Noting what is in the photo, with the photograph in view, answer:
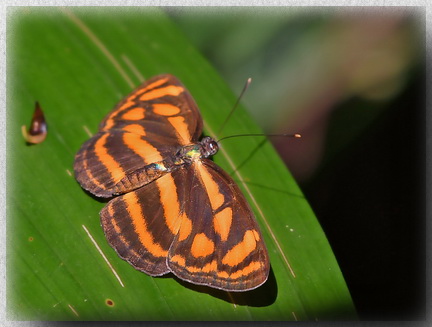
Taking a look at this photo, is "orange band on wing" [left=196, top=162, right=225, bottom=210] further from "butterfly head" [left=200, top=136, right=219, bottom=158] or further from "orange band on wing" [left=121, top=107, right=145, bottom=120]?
"orange band on wing" [left=121, top=107, right=145, bottom=120]

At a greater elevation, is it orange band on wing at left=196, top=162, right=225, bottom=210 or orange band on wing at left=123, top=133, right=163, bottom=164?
orange band on wing at left=123, top=133, right=163, bottom=164

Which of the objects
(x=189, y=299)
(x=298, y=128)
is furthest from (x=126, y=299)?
(x=298, y=128)

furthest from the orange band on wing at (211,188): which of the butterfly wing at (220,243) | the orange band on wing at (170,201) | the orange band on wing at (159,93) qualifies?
the orange band on wing at (159,93)

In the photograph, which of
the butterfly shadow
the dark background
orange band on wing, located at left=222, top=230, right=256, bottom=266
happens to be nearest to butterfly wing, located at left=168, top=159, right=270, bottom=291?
orange band on wing, located at left=222, top=230, right=256, bottom=266

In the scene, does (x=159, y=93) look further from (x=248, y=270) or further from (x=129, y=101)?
(x=248, y=270)

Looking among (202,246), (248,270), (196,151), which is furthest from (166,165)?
(248,270)

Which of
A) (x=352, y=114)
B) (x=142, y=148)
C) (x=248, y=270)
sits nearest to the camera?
(x=248, y=270)
